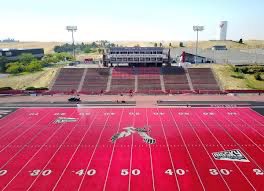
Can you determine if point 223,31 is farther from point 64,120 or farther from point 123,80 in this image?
point 64,120

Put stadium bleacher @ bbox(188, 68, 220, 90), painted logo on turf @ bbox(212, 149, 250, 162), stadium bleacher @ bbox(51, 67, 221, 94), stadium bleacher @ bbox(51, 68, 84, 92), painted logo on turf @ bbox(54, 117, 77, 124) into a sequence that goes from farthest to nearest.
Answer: stadium bleacher @ bbox(51, 68, 84, 92)
stadium bleacher @ bbox(188, 68, 220, 90)
stadium bleacher @ bbox(51, 67, 221, 94)
painted logo on turf @ bbox(54, 117, 77, 124)
painted logo on turf @ bbox(212, 149, 250, 162)

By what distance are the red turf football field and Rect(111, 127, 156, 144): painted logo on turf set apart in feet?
2.11

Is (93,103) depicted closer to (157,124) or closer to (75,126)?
(75,126)

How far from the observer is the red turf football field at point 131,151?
69.1 ft

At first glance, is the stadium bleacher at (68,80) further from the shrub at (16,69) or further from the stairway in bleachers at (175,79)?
the stairway in bleachers at (175,79)

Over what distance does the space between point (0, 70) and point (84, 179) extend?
259 feet

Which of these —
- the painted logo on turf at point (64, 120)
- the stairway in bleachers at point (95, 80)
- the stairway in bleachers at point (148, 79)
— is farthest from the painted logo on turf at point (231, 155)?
Answer: the stairway in bleachers at point (95, 80)

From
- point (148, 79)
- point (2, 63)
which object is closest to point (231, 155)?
point (148, 79)

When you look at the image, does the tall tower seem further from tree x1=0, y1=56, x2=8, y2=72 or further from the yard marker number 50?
the yard marker number 50

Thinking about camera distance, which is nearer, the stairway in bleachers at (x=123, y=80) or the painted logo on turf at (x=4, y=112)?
the painted logo on turf at (x=4, y=112)

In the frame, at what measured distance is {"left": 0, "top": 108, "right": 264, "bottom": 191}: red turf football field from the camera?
69.1 feet

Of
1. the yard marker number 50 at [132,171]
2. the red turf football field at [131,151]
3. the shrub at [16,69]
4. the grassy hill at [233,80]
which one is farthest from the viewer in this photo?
the shrub at [16,69]

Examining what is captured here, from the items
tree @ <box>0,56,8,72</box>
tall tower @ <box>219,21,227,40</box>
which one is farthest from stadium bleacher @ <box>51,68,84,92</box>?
Answer: tall tower @ <box>219,21,227,40</box>

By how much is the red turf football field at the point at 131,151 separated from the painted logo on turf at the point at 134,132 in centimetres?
64
